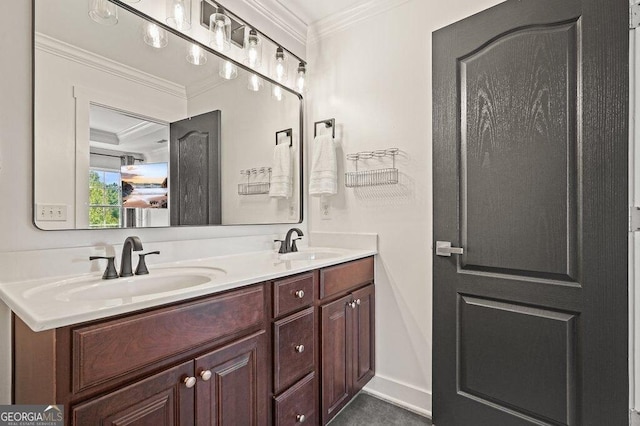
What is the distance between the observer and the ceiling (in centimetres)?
204

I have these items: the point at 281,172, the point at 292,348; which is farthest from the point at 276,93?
the point at 292,348

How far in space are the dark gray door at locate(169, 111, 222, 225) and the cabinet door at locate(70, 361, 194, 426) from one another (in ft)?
2.66

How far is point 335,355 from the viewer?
160 centimetres

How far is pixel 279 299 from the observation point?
1298 millimetres

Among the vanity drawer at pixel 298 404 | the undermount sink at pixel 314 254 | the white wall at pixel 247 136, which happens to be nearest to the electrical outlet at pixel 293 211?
the white wall at pixel 247 136

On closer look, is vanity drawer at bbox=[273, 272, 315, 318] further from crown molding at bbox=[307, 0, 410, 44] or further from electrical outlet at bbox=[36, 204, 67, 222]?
crown molding at bbox=[307, 0, 410, 44]

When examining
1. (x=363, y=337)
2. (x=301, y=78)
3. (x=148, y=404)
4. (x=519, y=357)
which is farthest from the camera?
(x=301, y=78)

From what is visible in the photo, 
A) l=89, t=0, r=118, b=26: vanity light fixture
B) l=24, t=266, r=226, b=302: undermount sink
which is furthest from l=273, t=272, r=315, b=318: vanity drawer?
l=89, t=0, r=118, b=26: vanity light fixture

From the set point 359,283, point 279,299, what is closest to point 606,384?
point 359,283

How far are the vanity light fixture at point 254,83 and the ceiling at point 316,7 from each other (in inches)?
21.6

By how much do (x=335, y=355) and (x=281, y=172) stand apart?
47.3 inches

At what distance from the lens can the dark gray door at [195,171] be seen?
155cm

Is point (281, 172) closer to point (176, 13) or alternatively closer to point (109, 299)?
point (176, 13)

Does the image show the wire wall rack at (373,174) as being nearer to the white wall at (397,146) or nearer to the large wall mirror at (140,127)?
the white wall at (397,146)
